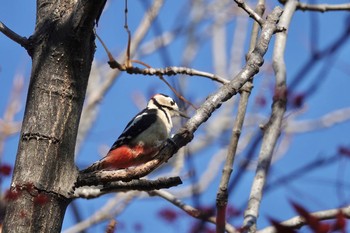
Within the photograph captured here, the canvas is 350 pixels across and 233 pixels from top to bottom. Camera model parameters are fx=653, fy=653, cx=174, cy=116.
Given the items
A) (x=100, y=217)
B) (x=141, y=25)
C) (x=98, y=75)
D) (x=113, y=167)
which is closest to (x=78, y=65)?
(x=113, y=167)

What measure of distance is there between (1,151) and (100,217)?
1961 mm

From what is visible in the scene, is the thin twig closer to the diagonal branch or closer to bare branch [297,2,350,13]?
the diagonal branch

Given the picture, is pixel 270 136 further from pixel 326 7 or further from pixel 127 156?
pixel 127 156

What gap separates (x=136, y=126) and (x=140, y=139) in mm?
153

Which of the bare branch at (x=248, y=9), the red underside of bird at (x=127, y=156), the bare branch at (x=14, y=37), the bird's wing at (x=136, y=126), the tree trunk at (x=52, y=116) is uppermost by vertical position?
the bird's wing at (x=136, y=126)

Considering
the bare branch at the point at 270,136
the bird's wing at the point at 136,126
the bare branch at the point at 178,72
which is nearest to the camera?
the bare branch at the point at 270,136

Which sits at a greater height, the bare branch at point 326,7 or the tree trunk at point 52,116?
the bare branch at point 326,7

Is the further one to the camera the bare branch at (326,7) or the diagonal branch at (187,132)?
the bare branch at (326,7)

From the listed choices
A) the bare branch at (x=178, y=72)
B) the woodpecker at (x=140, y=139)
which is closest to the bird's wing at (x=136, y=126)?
the woodpecker at (x=140, y=139)

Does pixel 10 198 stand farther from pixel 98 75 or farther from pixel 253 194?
pixel 98 75

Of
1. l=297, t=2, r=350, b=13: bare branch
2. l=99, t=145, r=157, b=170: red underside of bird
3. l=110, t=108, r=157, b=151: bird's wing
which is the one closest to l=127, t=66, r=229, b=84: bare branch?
l=297, t=2, r=350, b=13: bare branch

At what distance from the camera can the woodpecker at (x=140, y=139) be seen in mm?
4859

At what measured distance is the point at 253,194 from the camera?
2.50m

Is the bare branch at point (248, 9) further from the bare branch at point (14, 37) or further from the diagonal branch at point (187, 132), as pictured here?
the bare branch at point (14, 37)
